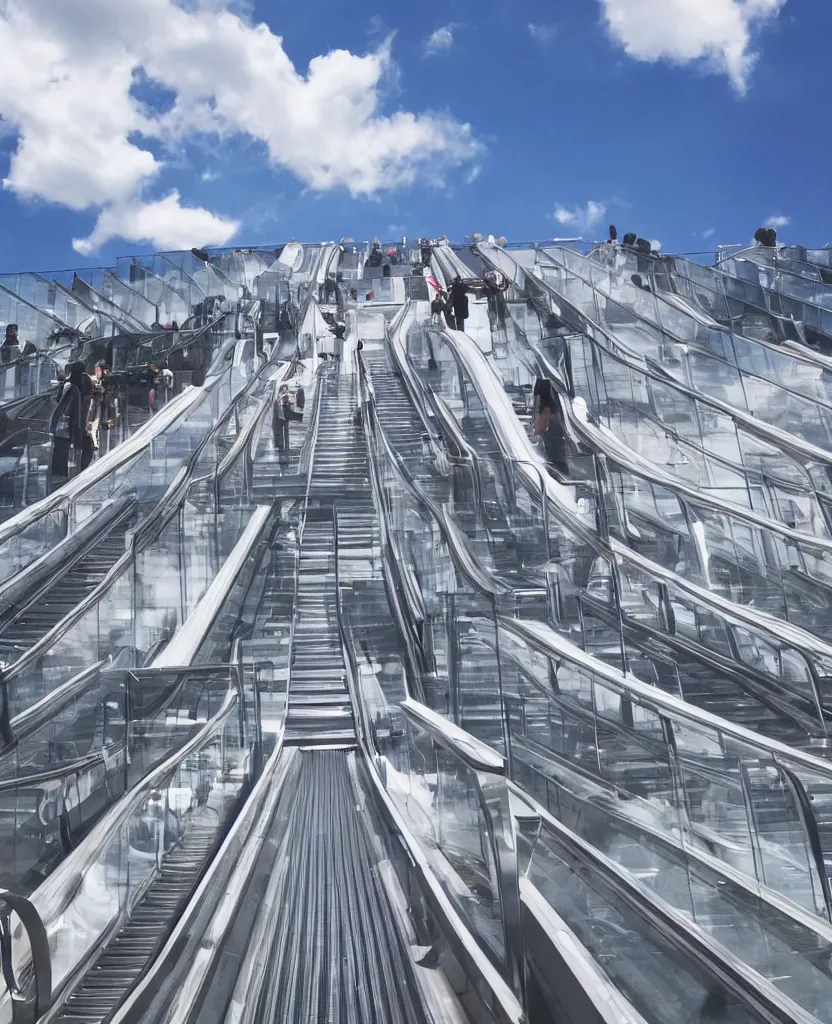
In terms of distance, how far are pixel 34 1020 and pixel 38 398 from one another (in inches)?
425

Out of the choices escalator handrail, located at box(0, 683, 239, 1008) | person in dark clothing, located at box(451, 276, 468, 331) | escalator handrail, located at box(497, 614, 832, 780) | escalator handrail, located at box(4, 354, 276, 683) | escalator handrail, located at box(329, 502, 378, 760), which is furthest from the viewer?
person in dark clothing, located at box(451, 276, 468, 331)

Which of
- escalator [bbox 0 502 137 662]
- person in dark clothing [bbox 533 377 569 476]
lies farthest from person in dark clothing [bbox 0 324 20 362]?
person in dark clothing [bbox 533 377 569 476]

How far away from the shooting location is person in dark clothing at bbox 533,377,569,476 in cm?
1052

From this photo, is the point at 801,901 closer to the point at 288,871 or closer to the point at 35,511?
the point at 288,871

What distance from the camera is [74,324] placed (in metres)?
21.7

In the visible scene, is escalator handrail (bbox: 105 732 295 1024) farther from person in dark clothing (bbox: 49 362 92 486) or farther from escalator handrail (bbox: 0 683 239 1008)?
person in dark clothing (bbox: 49 362 92 486)

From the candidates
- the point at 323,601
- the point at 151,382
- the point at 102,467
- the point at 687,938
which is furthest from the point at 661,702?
the point at 151,382

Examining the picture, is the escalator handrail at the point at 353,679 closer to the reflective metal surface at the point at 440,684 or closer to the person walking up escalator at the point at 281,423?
the reflective metal surface at the point at 440,684

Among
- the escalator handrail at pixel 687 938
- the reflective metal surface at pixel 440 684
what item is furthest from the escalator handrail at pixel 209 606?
the escalator handrail at pixel 687 938

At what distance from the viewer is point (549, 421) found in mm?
11016

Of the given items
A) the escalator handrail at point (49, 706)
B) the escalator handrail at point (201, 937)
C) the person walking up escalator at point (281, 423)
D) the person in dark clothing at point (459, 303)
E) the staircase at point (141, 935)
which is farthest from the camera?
the person in dark clothing at point (459, 303)

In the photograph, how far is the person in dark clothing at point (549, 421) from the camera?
10523mm

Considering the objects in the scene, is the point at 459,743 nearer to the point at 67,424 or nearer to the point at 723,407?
the point at 723,407

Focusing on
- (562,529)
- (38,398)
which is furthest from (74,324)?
(562,529)
